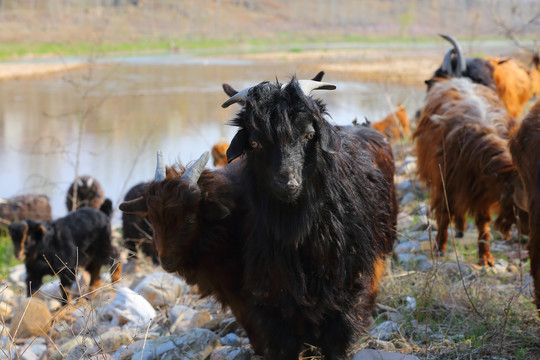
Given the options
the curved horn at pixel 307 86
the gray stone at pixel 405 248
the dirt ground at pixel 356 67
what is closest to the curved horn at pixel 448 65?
the gray stone at pixel 405 248

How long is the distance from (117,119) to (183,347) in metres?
14.4

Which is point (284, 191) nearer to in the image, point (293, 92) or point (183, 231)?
point (293, 92)

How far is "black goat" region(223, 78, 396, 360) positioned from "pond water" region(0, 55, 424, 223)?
5.58m

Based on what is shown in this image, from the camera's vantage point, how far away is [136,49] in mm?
43500

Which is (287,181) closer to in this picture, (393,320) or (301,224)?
(301,224)

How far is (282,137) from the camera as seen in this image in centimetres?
364

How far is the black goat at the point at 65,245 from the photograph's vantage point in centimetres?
790

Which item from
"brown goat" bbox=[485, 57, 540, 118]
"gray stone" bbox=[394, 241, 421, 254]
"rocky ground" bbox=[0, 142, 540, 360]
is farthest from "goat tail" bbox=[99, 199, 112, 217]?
"brown goat" bbox=[485, 57, 540, 118]

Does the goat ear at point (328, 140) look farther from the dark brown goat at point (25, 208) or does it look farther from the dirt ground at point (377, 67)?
the dirt ground at point (377, 67)

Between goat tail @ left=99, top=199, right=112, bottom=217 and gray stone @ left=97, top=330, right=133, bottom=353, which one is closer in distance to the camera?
gray stone @ left=97, top=330, right=133, bottom=353

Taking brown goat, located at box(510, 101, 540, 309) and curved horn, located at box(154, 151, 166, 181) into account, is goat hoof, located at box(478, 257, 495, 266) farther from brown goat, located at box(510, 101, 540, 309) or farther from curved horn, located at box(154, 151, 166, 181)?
curved horn, located at box(154, 151, 166, 181)

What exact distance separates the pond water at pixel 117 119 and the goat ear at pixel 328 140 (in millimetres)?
5675

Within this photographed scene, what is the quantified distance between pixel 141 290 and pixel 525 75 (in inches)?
271

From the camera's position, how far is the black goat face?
3.61 m
